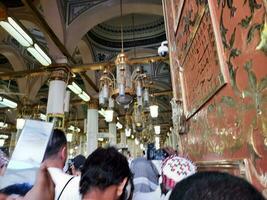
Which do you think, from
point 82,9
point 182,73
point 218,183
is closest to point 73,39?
point 82,9

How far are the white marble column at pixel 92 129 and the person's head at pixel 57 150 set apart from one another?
7889 millimetres

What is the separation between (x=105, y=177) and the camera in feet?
4.12

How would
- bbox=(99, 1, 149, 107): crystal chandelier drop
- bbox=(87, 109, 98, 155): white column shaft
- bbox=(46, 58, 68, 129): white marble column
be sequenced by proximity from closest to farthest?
bbox=(99, 1, 149, 107): crystal chandelier drop < bbox=(46, 58, 68, 129): white marble column < bbox=(87, 109, 98, 155): white column shaft

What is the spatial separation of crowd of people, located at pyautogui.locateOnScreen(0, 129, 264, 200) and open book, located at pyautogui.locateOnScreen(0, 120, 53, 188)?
0.24ft

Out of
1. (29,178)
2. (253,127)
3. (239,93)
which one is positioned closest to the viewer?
(253,127)

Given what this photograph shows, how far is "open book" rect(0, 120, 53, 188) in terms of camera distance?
4.80ft

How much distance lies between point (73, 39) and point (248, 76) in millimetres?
7319

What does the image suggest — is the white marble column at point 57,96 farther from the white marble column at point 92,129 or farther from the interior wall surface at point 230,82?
the interior wall surface at point 230,82

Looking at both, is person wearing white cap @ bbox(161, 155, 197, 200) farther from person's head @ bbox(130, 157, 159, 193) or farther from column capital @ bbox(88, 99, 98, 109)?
column capital @ bbox(88, 99, 98, 109)

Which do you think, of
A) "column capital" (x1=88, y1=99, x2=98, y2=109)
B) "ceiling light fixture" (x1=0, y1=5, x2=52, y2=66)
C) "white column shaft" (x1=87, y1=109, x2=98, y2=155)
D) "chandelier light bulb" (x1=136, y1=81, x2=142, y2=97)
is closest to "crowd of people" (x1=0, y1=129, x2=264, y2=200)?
"chandelier light bulb" (x1=136, y1=81, x2=142, y2=97)

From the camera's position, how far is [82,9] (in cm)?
775

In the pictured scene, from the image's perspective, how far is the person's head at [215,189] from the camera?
0.50 m

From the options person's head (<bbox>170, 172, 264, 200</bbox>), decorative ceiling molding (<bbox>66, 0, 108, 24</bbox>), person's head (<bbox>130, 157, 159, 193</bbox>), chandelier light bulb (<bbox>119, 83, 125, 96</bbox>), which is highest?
decorative ceiling molding (<bbox>66, 0, 108, 24</bbox>)

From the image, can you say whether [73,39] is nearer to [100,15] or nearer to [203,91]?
[100,15]
